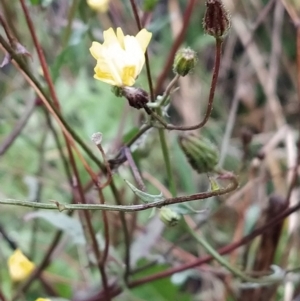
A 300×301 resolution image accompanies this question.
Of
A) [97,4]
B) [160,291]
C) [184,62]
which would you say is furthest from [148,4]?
[160,291]

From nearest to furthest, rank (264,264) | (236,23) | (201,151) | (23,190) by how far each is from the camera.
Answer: (201,151) → (264,264) → (23,190) → (236,23)

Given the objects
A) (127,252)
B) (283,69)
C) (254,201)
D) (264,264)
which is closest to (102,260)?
(127,252)

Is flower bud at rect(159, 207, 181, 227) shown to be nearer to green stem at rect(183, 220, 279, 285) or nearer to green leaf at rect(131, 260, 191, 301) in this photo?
green stem at rect(183, 220, 279, 285)

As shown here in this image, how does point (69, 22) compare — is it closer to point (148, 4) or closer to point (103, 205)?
point (148, 4)

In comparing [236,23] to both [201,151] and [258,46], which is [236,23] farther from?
[201,151]

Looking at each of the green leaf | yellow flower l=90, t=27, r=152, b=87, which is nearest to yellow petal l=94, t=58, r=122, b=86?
yellow flower l=90, t=27, r=152, b=87

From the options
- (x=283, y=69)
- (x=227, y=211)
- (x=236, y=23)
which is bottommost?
(x=227, y=211)
